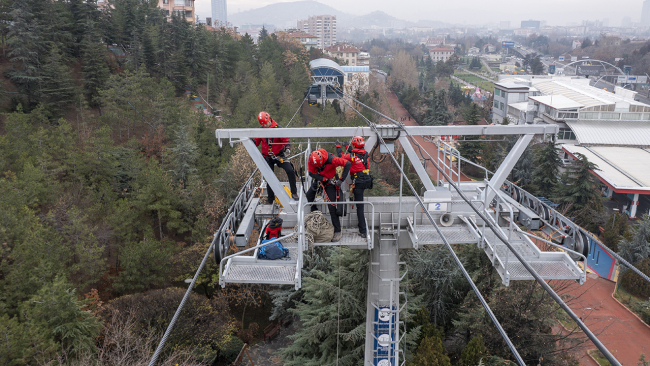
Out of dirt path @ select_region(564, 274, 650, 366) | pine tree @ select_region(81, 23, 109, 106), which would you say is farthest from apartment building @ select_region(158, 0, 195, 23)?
dirt path @ select_region(564, 274, 650, 366)

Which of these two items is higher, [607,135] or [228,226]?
[228,226]

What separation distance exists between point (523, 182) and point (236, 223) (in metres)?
39.9

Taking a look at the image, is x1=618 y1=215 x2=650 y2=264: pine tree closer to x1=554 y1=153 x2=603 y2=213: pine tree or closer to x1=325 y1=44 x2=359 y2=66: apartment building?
x1=554 y1=153 x2=603 y2=213: pine tree

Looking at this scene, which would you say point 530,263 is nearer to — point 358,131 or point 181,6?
point 358,131

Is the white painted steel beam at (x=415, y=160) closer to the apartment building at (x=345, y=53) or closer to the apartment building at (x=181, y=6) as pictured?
the apartment building at (x=181, y=6)

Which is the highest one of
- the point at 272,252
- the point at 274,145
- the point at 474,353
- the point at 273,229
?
the point at 274,145

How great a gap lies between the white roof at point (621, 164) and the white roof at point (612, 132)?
101 cm

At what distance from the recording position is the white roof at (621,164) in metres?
36.2

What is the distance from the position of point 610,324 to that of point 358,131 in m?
20.5

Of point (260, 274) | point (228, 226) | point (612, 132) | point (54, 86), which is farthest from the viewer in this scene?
point (612, 132)

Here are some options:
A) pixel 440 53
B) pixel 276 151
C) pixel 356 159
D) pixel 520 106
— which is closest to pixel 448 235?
pixel 356 159

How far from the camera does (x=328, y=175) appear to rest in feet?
30.9

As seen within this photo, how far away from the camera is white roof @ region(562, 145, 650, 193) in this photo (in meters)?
36.2

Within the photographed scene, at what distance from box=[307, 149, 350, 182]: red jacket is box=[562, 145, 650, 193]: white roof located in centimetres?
3511
